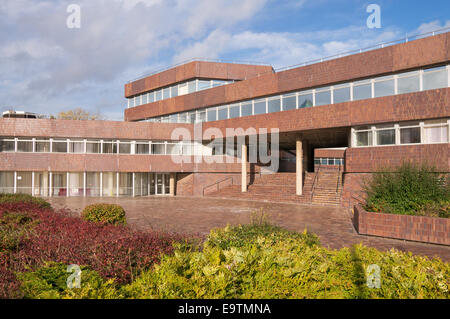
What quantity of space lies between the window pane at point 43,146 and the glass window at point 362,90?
24.6 metres

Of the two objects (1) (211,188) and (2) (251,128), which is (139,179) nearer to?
(1) (211,188)

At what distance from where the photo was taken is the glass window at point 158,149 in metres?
29.3

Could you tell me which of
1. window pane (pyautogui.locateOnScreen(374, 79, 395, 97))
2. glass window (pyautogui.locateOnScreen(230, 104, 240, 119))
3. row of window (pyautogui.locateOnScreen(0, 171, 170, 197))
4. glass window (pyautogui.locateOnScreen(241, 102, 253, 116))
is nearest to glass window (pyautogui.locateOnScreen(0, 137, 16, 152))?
row of window (pyautogui.locateOnScreen(0, 171, 170, 197))

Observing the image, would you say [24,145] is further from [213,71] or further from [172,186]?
[213,71]

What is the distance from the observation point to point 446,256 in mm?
7797

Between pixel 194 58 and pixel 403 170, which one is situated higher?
pixel 194 58

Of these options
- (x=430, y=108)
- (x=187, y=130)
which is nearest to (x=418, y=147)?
(x=430, y=108)

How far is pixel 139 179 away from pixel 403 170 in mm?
23271

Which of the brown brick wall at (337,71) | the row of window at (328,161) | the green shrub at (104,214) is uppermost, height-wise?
the brown brick wall at (337,71)

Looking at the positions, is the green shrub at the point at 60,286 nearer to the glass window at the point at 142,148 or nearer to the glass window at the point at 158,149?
the glass window at the point at 142,148

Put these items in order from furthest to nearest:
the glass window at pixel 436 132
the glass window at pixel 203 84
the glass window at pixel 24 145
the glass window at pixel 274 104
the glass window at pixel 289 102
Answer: the glass window at pixel 203 84 < the glass window at pixel 24 145 < the glass window at pixel 274 104 < the glass window at pixel 289 102 < the glass window at pixel 436 132

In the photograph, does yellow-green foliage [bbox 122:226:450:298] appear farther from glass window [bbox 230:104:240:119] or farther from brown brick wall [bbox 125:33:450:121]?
glass window [bbox 230:104:240:119]

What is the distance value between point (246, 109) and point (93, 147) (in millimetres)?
13891

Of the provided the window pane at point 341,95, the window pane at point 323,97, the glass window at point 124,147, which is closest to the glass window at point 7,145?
the glass window at point 124,147
